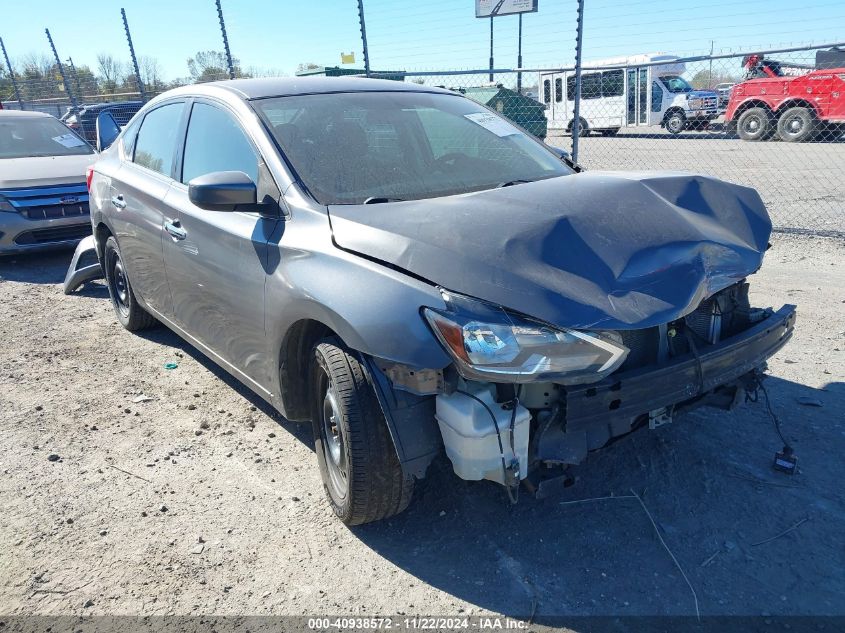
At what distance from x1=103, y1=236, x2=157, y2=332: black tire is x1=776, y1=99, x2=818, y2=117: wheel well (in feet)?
54.2

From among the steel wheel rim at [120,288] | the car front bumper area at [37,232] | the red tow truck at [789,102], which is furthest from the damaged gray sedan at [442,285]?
the red tow truck at [789,102]

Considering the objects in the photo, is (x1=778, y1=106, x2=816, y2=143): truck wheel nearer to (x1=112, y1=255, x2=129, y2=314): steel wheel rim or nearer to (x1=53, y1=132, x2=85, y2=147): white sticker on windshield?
(x1=53, y1=132, x2=85, y2=147): white sticker on windshield

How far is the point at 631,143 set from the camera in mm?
19844

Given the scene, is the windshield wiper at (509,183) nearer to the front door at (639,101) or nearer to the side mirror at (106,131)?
the side mirror at (106,131)

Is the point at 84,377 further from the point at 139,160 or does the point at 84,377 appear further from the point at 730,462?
the point at 730,462

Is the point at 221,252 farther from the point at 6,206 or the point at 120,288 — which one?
the point at 6,206

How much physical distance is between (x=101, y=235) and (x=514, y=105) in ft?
34.1

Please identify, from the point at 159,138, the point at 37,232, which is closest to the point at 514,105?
the point at 37,232

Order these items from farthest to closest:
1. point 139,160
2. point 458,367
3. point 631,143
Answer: point 631,143
point 139,160
point 458,367

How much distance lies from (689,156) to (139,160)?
47.8 ft

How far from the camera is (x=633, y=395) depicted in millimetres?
2352

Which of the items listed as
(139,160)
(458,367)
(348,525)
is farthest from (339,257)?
(139,160)

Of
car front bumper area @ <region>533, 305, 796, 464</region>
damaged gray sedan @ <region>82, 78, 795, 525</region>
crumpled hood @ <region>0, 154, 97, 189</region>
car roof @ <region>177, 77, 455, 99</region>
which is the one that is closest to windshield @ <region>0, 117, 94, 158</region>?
crumpled hood @ <region>0, 154, 97, 189</region>

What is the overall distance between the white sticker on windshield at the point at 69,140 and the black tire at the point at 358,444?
8118 mm
